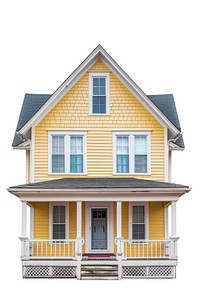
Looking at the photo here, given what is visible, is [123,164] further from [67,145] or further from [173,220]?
[173,220]

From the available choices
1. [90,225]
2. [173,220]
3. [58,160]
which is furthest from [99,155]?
[173,220]

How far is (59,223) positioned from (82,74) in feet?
23.7

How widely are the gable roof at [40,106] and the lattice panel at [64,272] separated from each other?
24.3 feet

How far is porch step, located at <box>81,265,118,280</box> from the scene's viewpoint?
33781mm

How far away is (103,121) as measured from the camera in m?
38.1

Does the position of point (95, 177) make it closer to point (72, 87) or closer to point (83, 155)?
point (83, 155)

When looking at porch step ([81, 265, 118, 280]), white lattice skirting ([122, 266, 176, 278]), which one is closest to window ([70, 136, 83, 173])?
porch step ([81, 265, 118, 280])

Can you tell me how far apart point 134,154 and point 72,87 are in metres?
4.39

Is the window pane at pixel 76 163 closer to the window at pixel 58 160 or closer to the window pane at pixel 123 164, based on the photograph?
the window at pixel 58 160

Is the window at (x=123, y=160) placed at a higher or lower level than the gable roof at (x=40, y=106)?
lower

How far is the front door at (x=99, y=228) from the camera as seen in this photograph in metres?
37.2

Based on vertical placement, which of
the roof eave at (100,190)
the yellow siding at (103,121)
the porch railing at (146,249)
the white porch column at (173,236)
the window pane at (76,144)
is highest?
the yellow siding at (103,121)

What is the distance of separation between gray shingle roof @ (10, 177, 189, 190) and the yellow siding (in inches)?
51.9

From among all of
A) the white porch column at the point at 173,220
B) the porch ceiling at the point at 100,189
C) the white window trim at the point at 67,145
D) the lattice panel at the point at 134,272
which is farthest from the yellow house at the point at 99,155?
the lattice panel at the point at 134,272
